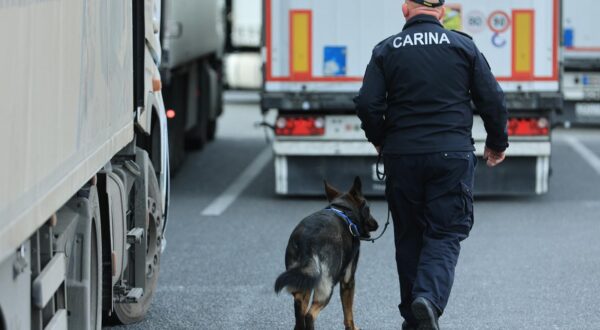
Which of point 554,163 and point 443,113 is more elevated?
point 443,113

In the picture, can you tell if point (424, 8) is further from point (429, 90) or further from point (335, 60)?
point (335, 60)

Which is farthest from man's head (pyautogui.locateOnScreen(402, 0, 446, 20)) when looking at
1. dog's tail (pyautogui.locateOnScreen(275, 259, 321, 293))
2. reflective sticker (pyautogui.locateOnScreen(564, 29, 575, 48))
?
reflective sticker (pyautogui.locateOnScreen(564, 29, 575, 48))

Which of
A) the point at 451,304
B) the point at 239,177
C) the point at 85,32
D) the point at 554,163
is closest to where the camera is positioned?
the point at 85,32

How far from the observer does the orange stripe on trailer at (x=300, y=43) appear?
1302 centimetres

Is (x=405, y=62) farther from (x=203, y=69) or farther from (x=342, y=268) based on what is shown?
(x=203, y=69)

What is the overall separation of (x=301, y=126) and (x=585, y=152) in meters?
6.63

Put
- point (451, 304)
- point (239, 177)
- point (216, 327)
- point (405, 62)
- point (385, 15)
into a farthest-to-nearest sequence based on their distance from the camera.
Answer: point (239, 177), point (385, 15), point (451, 304), point (216, 327), point (405, 62)

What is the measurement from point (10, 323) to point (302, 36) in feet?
29.8

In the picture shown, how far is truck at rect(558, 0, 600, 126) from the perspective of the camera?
19.4 metres

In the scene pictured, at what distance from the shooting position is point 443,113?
672 cm

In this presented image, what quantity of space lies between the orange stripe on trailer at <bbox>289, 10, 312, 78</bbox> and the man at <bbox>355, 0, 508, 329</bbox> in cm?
623

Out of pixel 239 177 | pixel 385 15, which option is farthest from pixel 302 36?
pixel 239 177

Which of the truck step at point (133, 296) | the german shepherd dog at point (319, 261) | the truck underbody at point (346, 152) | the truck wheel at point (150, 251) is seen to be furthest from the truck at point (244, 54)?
the german shepherd dog at point (319, 261)

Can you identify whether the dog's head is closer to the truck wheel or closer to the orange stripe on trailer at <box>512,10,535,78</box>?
the truck wheel
